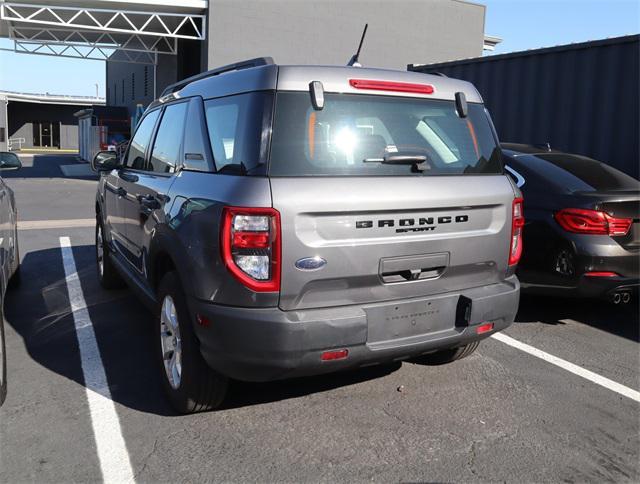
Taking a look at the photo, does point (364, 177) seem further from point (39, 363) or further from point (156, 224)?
point (39, 363)

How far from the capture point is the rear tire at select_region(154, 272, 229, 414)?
10.2 ft

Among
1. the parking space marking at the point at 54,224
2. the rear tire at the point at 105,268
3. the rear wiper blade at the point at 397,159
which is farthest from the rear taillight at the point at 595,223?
the parking space marking at the point at 54,224

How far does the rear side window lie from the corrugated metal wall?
6258 millimetres

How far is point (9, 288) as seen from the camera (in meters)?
5.97

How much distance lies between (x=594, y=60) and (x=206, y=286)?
23.4ft

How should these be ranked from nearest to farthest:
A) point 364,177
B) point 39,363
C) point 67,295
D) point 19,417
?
point 364,177, point 19,417, point 39,363, point 67,295

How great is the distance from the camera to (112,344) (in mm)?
4520

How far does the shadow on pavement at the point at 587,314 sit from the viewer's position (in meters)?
5.27

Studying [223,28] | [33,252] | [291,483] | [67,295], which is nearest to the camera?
[291,483]

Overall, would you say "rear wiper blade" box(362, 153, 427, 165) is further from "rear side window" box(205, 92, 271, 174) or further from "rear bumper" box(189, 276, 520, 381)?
"rear bumper" box(189, 276, 520, 381)

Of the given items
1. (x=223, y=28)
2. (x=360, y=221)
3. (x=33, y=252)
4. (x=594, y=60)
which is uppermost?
(x=223, y=28)

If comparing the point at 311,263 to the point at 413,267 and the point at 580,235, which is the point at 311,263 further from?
the point at 580,235

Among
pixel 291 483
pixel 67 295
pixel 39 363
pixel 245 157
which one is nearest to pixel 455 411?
pixel 291 483

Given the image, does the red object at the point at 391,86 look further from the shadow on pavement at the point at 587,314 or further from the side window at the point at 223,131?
the shadow on pavement at the point at 587,314
